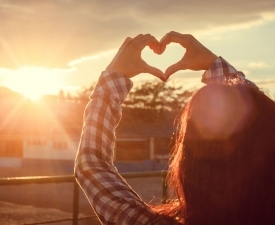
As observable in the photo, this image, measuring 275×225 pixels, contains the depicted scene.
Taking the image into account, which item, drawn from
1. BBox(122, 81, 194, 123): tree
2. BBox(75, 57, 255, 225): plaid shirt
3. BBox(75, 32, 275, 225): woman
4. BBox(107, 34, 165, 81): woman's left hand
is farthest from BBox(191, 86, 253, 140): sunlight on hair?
BBox(122, 81, 194, 123): tree

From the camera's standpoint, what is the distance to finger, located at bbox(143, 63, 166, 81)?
5.41ft

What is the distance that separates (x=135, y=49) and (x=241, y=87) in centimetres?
41

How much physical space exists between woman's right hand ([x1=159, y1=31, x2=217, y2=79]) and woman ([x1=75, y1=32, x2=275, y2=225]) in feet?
0.18

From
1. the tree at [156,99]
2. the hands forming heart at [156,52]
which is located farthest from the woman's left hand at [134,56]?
the tree at [156,99]

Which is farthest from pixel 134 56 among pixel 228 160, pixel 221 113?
pixel 228 160

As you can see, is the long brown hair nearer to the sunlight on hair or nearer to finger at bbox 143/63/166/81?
the sunlight on hair

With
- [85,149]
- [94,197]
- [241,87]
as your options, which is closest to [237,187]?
[241,87]

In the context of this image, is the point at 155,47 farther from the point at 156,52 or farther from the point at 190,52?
the point at 190,52

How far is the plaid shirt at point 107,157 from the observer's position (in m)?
1.53

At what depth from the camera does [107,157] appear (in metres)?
1.74

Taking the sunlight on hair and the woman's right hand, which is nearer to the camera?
the sunlight on hair

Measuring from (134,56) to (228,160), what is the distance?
0.57 meters

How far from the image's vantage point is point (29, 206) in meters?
18.0

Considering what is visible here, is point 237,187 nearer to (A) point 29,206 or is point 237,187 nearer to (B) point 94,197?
(B) point 94,197
